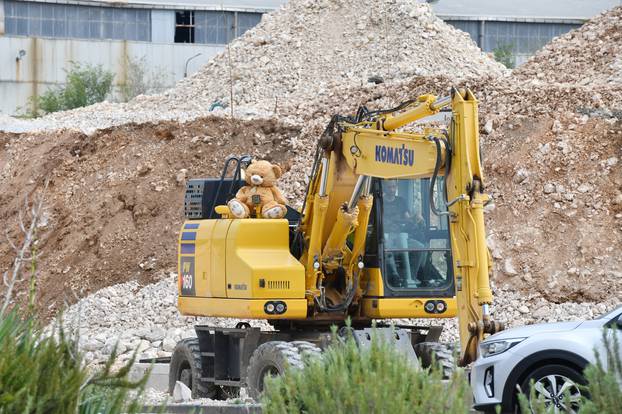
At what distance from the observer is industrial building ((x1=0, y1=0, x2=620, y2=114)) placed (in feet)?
164

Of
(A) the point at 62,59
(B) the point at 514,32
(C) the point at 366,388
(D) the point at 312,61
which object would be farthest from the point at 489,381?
(B) the point at 514,32

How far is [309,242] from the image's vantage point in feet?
46.5

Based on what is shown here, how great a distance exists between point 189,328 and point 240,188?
20.7ft

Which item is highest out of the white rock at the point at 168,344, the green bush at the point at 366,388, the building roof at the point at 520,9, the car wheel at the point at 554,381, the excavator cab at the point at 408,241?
the building roof at the point at 520,9

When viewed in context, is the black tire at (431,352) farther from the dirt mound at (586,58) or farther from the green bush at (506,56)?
the green bush at (506,56)

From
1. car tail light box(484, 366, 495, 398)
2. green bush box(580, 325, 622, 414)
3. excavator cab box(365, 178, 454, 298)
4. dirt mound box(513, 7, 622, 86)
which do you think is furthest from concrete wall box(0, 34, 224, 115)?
green bush box(580, 325, 622, 414)

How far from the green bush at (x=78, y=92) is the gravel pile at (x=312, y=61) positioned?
10.7 meters

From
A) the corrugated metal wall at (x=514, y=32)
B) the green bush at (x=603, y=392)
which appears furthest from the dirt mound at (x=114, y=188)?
the corrugated metal wall at (x=514, y=32)

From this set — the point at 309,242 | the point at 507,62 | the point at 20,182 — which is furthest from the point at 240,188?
the point at 507,62

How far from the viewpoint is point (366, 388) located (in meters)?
6.38

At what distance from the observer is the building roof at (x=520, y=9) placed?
52188 mm

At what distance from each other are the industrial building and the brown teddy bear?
3532 centimetres

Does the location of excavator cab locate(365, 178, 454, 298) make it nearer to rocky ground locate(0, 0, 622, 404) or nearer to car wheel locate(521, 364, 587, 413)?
car wheel locate(521, 364, 587, 413)

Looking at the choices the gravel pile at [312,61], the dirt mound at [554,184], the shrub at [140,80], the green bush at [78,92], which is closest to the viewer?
the dirt mound at [554,184]
